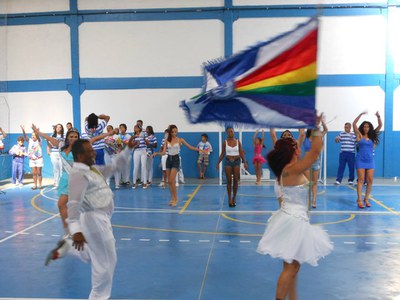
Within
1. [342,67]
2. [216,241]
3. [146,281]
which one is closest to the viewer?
[146,281]

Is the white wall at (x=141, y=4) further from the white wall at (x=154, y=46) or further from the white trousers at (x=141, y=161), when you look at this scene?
the white trousers at (x=141, y=161)

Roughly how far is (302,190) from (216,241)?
3.60 m

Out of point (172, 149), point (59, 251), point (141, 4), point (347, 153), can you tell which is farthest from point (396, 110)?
point (59, 251)

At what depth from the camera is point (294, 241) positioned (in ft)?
13.1

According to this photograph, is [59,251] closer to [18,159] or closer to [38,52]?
[18,159]

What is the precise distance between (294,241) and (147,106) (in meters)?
A: 13.5

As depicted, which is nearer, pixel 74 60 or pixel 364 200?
pixel 364 200

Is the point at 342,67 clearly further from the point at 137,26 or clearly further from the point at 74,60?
the point at 74,60

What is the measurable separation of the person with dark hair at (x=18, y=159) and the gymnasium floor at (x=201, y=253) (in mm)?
3327

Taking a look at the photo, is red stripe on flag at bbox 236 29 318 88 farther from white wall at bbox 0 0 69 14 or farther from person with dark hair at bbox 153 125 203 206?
white wall at bbox 0 0 69 14

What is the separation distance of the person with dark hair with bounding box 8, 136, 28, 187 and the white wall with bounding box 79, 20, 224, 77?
4144mm

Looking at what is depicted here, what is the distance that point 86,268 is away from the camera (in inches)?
244

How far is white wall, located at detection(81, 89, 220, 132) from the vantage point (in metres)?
16.9

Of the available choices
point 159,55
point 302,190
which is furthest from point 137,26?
point 302,190
